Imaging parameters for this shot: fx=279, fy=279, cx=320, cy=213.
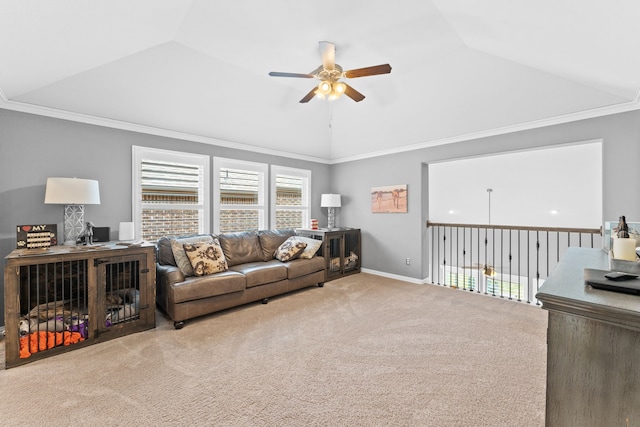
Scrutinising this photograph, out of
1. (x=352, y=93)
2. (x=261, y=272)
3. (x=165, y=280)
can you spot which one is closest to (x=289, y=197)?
(x=261, y=272)

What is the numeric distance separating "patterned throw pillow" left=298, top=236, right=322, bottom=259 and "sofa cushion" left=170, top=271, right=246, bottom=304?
4.09 ft

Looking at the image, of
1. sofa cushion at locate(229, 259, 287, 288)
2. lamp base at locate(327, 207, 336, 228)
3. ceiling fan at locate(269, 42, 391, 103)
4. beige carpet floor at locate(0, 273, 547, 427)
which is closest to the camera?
beige carpet floor at locate(0, 273, 547, 427)

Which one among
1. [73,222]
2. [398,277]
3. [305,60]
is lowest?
[398,277]

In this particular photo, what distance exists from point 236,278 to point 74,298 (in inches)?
65.4

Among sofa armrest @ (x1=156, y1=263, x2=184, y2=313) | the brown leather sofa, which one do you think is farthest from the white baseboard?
sofa armrest @ (x1=156, y1=263, x2=184, y2=313)

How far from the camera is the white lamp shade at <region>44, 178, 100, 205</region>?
278 centimetres

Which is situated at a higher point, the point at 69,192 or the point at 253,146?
the point at 253,146

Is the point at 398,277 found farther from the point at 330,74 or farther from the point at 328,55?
the point at 328,55

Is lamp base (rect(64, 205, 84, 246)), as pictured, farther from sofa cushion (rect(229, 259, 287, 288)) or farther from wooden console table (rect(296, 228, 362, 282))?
wooden console table (rect(296, 228, 362, 282))

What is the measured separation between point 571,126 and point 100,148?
5.94 m

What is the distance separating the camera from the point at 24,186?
305cm

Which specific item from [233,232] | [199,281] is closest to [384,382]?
[199,281]

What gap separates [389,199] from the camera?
5.30 m

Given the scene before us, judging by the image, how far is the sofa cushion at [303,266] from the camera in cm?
423
